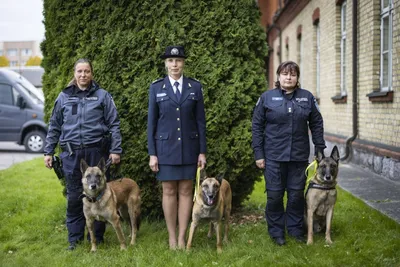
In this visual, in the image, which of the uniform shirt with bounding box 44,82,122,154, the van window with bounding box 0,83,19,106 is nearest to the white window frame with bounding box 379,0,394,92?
the uniform shirt with bounding box 44,82,122,154

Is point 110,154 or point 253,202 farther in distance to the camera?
point 253,202

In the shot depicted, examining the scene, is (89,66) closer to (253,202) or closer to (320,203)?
(320,203)

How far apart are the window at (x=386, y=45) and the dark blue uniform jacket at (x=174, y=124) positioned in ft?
18.5

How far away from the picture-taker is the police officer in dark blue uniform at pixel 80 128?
606 centimetres

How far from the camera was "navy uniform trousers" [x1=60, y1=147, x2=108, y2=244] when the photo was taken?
241 inches

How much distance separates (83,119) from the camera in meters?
6.04

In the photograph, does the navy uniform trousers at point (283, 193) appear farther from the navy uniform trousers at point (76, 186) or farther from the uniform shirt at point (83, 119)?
the navy uniform trousers at point (76, 186)

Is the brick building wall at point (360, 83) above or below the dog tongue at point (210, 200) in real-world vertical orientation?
above

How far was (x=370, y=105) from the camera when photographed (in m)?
11.2

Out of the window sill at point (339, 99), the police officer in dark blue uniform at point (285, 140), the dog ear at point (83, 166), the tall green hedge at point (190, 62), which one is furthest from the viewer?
the window sill at point (339, 99)

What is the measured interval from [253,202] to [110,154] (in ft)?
10.7

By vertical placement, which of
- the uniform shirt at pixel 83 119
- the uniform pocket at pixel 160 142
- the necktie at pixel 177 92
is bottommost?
the uniform pocket at pixel 160 142

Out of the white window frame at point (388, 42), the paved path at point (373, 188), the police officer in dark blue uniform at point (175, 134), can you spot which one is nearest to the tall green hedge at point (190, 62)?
the police officer in dark blue uniform at point (175, 134)

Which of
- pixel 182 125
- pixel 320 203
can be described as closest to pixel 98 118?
pixel 182 125
